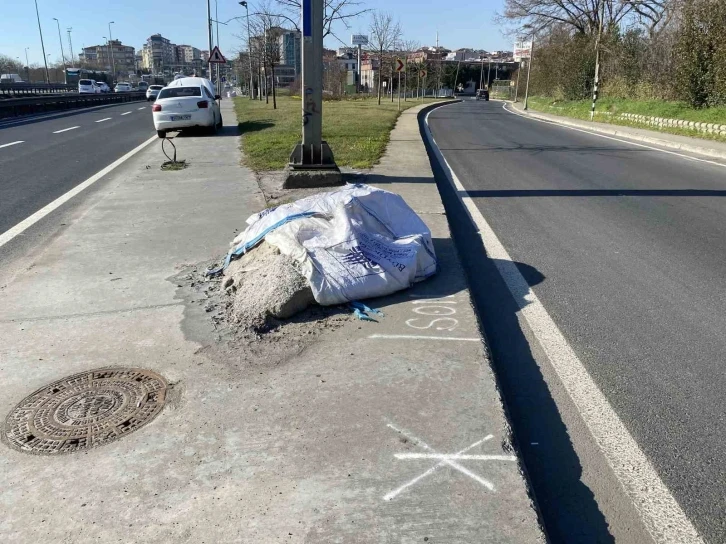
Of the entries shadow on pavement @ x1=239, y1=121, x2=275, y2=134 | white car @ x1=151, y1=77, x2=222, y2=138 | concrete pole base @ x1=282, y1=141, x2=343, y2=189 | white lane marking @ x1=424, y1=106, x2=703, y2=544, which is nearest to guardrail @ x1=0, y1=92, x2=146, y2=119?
shadow on pavement @ x1=239, y1=121, x2=275, y2=134

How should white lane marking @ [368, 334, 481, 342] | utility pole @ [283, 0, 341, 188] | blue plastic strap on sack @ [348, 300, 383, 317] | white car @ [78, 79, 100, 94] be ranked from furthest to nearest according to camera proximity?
white car @ [78, 79, 100, 94], utility pole @ [283, 0, 341, 188], blue plastic strap on sack @ [348, 300, 383, 317], white lane marking @ [368, 334, 481, 342]

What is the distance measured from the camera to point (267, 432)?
9.34 ft

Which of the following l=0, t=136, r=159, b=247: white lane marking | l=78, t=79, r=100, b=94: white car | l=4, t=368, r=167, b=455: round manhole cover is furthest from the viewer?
l=78, t=79, r=100, b=94: white car

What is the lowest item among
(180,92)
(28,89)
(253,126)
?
(253,126)

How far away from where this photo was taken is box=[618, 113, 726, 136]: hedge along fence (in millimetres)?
17984

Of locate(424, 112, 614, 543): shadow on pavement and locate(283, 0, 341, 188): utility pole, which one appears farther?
locate(283, 0, 341, 188): utility pole

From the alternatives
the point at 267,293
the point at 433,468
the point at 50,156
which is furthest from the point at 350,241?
the point at 50,156

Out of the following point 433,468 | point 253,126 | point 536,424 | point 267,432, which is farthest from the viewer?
point 253,126

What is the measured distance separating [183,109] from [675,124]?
16.9 meters

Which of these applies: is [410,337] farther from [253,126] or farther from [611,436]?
[253,126]

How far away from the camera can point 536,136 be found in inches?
794

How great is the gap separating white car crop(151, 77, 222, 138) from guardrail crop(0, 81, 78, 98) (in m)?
27.9

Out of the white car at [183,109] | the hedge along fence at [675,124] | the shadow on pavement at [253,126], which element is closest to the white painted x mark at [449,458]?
the white car at [183,109]

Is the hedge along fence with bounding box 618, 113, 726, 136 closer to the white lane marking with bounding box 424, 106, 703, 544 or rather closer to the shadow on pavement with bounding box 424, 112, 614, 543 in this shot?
the shadow on pavement with bounding box 424, 112, 614, 543
